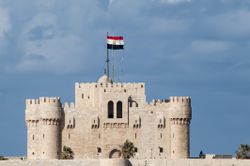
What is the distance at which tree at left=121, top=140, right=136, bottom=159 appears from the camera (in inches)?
4968

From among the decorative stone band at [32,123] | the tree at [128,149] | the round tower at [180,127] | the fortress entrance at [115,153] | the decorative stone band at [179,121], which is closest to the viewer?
the tree at [128,149]

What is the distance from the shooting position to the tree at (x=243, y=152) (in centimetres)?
12781

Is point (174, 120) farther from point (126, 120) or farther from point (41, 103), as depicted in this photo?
point (41, 103)

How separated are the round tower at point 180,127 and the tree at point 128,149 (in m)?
3.79

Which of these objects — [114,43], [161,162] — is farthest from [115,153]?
[161,162]

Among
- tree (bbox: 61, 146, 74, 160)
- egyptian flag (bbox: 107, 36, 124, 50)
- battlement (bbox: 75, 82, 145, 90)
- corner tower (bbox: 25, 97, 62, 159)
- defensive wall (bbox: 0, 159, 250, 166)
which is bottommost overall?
defensive wall (bbox: 0, 159, 250, 166)

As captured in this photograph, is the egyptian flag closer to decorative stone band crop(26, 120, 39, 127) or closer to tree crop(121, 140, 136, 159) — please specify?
decorative stone band crop(26, 120, 39, 127)

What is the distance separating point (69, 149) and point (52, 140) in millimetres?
1787

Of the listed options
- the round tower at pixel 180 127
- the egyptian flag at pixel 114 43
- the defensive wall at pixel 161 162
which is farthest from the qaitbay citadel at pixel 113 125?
the defensive wall at pixel 161 162

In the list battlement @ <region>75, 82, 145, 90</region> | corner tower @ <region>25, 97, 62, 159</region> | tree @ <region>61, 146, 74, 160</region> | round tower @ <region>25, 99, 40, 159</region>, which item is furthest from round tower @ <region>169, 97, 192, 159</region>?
round tower @ <region>25, 99, 40, 159</region>

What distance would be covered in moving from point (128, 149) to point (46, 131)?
7.89 metres

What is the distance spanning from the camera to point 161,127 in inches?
5084

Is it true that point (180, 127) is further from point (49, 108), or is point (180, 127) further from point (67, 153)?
point (49, 108)

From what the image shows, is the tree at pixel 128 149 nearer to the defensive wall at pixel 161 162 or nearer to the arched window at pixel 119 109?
the arched window at pixel 119 109
